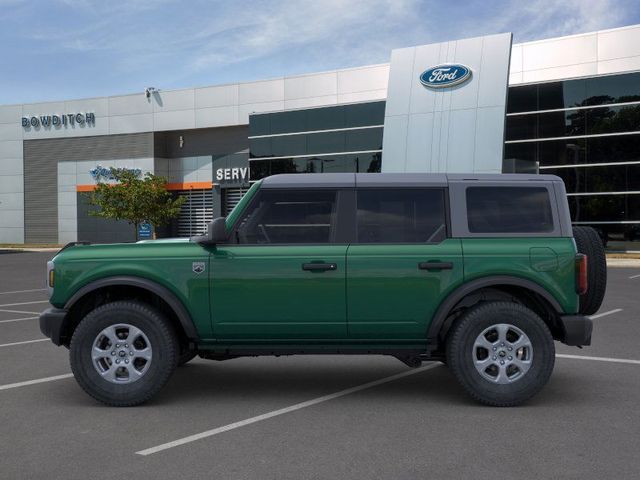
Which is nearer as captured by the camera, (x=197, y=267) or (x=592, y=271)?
(x=197, y=267)

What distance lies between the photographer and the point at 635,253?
30844 millimetres

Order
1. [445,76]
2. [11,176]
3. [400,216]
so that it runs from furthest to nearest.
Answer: [11,176], [445,76], [400,216]

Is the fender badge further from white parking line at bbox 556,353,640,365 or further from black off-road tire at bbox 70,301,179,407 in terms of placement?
white parking line at bbox 556,353,640,365

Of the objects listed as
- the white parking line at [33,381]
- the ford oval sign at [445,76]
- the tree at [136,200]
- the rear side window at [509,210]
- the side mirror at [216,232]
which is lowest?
the white parking line at [33,381]

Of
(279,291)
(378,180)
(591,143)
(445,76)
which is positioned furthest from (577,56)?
(279,291)

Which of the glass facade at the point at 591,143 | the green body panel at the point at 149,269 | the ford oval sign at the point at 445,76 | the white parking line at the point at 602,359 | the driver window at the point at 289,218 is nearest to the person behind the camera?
the green body panel at the point at 149,269

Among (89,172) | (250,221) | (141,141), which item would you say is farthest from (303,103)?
(250,221)

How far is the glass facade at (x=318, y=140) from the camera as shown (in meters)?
37.7

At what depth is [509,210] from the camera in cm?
592

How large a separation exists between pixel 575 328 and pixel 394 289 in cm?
147

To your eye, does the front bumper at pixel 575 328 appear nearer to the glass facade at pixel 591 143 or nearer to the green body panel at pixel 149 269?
the green body panel at pixel 149 269

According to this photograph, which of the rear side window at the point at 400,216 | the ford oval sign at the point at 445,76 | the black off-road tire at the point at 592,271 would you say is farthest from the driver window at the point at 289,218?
the ford oval sign at the point at 445,76

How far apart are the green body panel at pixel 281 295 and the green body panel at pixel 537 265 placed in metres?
1.08

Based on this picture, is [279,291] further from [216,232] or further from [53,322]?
[53,322]
